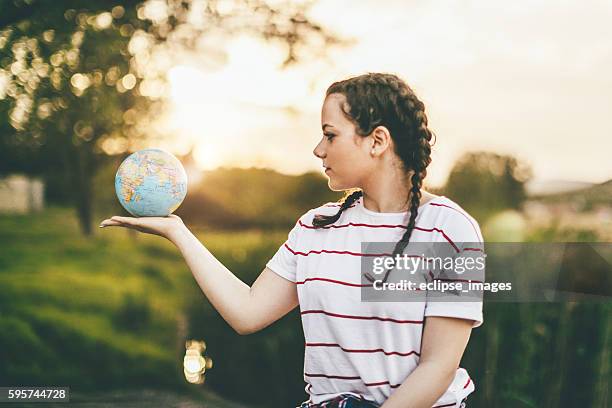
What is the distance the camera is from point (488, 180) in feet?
28.8

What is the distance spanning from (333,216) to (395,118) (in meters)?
0.36

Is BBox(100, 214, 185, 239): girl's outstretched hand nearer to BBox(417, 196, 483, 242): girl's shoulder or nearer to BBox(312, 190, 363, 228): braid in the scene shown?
BBox(312, 190, 363, 228): braid

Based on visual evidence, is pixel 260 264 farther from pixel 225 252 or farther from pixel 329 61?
pixel 329 61

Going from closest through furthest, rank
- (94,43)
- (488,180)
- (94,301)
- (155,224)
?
(155,224), (94,43), (488,180), (94,301)

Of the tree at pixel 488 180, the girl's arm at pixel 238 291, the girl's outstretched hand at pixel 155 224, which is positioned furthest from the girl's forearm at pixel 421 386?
the tree at pixel 488 180

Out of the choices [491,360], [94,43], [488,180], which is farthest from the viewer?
[488,180]

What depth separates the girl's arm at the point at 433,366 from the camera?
2.00 metres

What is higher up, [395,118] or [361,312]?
[395,118]

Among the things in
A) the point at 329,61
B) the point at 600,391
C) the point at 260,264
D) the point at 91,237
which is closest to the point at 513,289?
the point at 600,391

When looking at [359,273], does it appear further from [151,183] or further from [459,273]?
[151,183]

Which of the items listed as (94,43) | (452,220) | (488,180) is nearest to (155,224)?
(452,220)

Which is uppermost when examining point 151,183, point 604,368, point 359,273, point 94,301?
point 151,183

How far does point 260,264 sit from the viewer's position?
6215 mm

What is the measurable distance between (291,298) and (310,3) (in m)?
4.65
